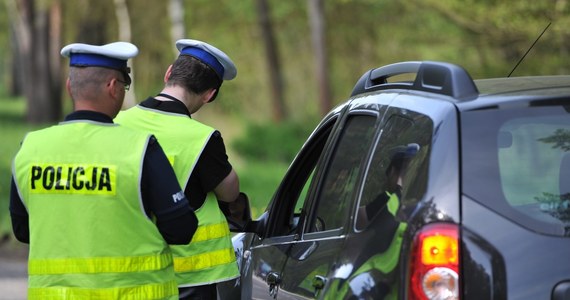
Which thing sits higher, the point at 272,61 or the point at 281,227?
the point at 281,227

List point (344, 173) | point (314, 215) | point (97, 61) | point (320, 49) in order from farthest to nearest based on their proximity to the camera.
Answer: point (320, 49), point (314, 215), point (344, 173), point (97, 61)

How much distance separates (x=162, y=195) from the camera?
4098 mm

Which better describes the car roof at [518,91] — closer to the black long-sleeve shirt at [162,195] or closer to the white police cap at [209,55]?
the black long-sleeve shirt at [162,195]

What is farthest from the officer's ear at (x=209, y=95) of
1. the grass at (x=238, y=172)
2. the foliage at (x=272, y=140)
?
the foliage at (x=272, y=140)

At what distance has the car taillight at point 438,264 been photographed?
11.7ft

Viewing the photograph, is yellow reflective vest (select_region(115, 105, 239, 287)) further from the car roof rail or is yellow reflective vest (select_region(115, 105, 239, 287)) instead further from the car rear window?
the car rear window

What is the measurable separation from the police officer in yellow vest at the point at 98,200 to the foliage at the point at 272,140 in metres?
26.6

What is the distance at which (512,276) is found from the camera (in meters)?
3.57

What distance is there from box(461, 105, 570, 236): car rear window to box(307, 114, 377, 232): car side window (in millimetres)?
636

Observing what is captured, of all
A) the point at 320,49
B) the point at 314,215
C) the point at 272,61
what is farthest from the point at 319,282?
the point at 272,61

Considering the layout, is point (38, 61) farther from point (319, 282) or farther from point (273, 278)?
point (319, 282)

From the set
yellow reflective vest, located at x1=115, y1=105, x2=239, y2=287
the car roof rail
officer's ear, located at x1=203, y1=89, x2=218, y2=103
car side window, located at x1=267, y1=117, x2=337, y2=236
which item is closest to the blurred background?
car side window, located at x1=267, y1=117, x2=337, y2=236

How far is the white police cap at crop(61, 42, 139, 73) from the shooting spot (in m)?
4.17

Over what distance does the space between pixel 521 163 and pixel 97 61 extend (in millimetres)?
1427
